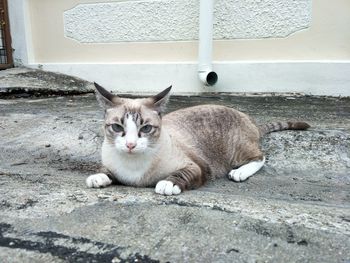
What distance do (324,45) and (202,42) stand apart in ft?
5.72

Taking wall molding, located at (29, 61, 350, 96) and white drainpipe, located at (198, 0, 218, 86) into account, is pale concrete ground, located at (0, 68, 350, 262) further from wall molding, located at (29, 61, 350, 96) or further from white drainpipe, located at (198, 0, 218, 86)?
white drainpipe, located at (198, 0, 218, 86)

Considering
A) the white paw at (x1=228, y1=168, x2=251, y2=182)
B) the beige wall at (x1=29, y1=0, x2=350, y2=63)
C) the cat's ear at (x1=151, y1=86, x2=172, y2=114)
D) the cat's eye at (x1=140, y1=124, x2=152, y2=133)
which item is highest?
the beige wall at (x1=29, y1=0, x2=350, y2=63)

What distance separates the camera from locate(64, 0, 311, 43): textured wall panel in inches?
224

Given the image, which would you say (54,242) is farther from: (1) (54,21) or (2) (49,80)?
(1) (54,21)

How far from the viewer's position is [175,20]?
20.1 ft

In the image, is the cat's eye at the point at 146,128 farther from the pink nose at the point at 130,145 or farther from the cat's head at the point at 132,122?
the pink nose at the point at 130,145

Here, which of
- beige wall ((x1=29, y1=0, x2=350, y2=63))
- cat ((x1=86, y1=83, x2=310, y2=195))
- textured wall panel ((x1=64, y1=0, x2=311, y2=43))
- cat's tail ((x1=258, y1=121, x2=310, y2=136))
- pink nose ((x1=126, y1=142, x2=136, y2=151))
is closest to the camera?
pink nose ((x1=126, y1=142, x2=136, y2=151))

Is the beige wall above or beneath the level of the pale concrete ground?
above

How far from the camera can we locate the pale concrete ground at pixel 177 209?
1.75 meters

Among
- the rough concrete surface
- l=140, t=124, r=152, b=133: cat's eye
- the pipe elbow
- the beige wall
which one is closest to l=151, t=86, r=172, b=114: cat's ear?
l=140, t=124, r=152, b=133: cat's eye

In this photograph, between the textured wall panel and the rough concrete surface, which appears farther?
the rough concrete surface

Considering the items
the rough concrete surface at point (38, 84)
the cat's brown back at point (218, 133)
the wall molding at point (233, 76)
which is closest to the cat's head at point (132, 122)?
the cat's brown back at point (218, 133)

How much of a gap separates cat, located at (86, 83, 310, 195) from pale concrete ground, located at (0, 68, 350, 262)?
0.12 metres

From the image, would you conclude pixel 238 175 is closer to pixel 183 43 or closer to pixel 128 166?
pixel 128 166
